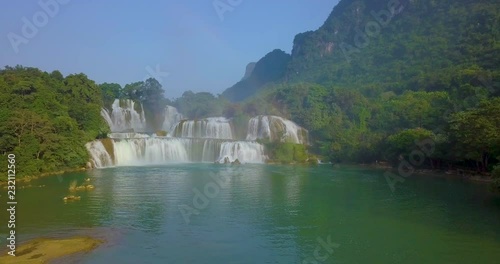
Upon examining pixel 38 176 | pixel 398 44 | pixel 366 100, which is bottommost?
pixel 38 176

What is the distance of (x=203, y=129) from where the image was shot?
1772 inches

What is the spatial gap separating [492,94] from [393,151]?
431 inches

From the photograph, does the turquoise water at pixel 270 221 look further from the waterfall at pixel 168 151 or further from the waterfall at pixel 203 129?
the waterfall at pixel 203 129

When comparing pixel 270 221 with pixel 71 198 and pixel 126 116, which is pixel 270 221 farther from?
pixel 126 116

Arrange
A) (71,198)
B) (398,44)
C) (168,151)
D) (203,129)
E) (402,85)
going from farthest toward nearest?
(398,44), (402,85), (203,129), (168,151), (71,198)

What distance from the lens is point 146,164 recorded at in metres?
34.8

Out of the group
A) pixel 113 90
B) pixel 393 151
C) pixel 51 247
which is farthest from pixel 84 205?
pixel 113 90

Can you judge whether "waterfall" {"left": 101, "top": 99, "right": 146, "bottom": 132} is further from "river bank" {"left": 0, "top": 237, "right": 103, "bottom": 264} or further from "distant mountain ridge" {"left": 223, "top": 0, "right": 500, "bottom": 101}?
"river bank" {"left": 0, "top": 237, "right": 103, "bottom": 264}

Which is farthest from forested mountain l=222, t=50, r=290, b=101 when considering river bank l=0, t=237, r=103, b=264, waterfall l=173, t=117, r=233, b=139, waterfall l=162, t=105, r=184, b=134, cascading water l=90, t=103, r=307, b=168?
river bank l=0, t=237, r=103, b=264

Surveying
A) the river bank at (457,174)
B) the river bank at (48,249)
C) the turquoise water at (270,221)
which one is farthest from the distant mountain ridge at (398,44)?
the river bank at (48,249)

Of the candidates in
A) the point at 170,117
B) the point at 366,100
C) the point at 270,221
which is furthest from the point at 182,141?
the point at 366,100

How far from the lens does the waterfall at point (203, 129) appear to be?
4450 cm

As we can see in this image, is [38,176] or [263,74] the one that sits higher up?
[263,74]

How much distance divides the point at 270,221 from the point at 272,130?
32.2m
